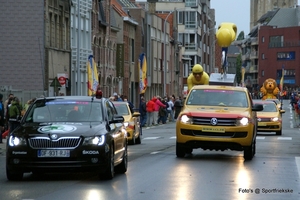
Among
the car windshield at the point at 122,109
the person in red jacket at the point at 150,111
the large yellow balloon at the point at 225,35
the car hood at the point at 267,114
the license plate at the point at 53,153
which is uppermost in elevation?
the large yellow balloon at the point at 225,35

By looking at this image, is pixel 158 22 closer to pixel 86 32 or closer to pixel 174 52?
pixel 174 52

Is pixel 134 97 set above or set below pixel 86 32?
below

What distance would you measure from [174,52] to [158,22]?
13.1 metres

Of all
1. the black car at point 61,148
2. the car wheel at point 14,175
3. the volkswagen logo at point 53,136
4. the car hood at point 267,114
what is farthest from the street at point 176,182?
the car hood at point 267,114

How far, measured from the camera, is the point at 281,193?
47.8ft

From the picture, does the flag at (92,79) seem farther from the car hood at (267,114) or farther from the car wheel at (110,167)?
the car wheel at (110,167)

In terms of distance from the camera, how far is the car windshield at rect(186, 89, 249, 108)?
23.3 metres

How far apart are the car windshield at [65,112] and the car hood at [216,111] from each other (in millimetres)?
5149

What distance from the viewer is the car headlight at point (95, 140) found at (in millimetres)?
15859

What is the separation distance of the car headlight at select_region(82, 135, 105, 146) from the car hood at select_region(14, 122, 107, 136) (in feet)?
0.32

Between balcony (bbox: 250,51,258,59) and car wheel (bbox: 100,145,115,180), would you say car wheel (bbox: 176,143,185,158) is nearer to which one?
car wheel (bbox: 100,145,115,180)

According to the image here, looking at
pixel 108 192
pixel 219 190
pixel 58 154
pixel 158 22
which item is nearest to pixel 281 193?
pixel 219 190

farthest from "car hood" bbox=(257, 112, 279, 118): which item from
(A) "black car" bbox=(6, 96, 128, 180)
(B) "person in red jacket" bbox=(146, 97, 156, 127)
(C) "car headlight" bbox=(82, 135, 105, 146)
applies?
(C) "car headlight" bbox=(82, 135, 105, 146)

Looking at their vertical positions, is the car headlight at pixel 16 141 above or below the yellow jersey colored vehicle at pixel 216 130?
above
